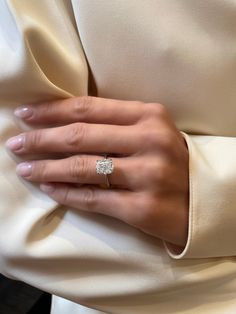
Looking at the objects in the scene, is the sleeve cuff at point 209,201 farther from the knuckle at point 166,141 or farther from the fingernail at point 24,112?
the fingernail at point 24,112

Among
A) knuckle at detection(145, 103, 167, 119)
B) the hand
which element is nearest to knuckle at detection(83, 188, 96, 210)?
the hand

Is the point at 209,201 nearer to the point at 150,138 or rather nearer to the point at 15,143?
Answer: the point at 150,138

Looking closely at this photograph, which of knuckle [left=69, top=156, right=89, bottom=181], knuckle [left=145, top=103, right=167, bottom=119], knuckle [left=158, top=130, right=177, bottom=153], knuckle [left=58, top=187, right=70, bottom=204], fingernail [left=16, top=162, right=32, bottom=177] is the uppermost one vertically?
knuckle [left=145, top=103, right=167, bottom=119]

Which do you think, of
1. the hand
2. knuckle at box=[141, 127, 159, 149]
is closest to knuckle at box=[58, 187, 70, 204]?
the hand

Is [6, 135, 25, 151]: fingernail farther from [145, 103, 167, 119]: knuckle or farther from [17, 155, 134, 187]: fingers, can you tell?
[145, 103, 167, 119]: knuckle

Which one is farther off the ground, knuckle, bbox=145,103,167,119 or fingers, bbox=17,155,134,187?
knuckle, bbox=145,103,167,119

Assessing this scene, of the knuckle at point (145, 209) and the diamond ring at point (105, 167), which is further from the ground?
the diamond ring at point (105, 167)

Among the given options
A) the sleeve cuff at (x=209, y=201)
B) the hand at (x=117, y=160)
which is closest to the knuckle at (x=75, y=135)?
the hand at (x=117, y=160)

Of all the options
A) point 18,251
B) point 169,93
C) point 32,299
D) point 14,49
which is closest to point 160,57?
point 169,93

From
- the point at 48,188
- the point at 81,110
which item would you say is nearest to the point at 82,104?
the point at 81,110
